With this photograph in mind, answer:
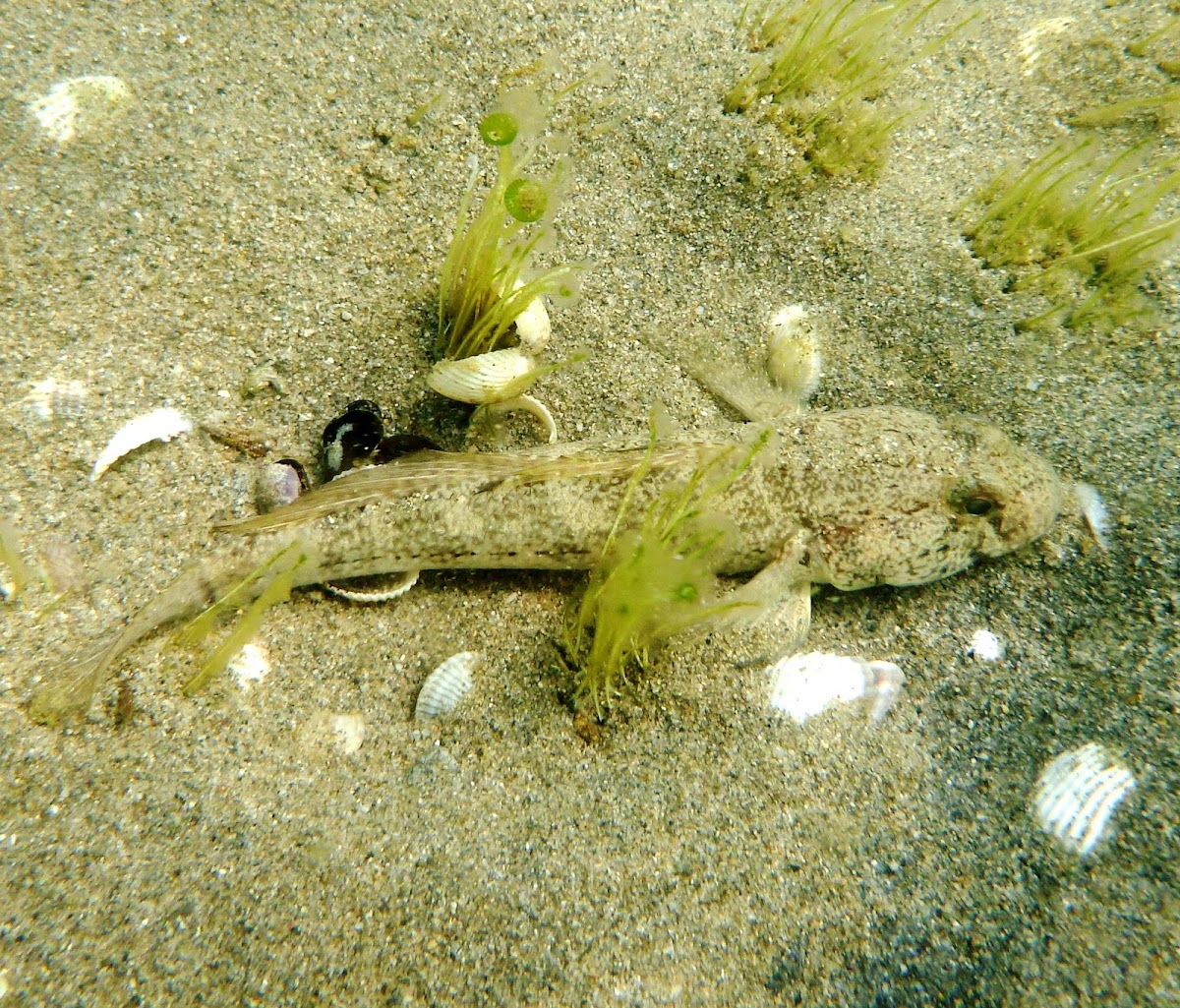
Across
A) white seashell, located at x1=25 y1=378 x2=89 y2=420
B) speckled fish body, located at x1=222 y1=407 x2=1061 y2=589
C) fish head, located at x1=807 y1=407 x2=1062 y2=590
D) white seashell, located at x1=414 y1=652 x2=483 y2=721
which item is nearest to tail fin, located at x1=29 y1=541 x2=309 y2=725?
speckled fish body, located at x1=222 y1=407 x2=1061 y2=589

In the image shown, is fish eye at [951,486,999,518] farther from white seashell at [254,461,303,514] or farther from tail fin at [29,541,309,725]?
white seashell at [254,461,303,514]

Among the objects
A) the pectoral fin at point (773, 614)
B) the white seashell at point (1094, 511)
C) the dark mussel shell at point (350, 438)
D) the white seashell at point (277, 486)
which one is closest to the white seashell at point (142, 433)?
the white seashell at point (277, 486)

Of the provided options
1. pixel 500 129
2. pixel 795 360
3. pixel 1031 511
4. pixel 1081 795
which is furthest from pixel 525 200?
pixel 1081 795

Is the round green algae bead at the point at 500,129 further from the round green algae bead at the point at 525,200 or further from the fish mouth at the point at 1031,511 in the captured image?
the fish mouth at the point at 1031,511

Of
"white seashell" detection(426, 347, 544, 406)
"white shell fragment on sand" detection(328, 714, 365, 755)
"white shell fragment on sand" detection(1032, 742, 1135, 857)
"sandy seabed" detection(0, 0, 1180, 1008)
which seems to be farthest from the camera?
"white seashell" detection(426, 347, 544, 406)

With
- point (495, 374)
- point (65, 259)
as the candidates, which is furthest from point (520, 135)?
point (65, 259)

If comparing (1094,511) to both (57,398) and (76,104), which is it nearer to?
(57,398)
